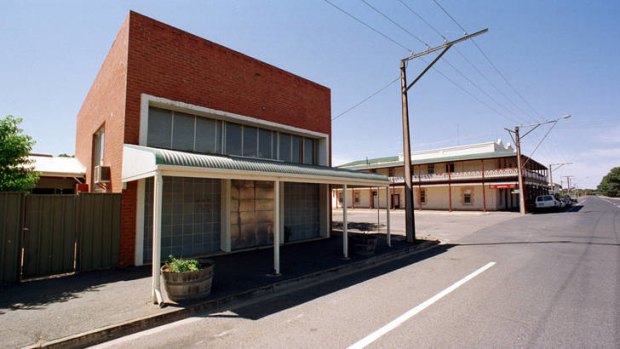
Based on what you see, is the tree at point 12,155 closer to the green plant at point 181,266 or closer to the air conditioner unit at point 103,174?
the air conditioner unit at point 103,174

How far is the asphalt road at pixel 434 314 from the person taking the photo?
4211 millimetres

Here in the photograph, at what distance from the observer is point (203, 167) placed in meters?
6.27

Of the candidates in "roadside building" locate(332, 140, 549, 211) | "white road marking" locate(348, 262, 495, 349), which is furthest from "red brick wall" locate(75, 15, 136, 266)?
"roadside building" locate(332, 140, 549, 211)

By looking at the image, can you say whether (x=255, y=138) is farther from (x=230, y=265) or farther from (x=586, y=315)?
(x=586, y=315)

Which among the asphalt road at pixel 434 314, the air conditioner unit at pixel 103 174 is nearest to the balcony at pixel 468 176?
the asphalt road at pixel 434 314

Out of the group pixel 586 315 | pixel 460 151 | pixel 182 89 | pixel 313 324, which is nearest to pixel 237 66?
pixel 182 89

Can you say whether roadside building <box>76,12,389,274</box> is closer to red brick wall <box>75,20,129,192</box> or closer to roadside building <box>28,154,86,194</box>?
red brick wall <box>75,20,129,192</box>

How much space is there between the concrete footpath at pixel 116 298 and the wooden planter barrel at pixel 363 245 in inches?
13.2

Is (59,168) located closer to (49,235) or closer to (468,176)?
(49,235)

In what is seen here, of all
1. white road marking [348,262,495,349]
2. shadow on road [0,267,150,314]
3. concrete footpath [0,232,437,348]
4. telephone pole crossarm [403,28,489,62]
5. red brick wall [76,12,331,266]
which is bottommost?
white road marking [348,262,495,349]

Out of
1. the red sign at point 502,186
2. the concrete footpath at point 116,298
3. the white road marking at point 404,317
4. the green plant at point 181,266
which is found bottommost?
the white road marking at point 404,317

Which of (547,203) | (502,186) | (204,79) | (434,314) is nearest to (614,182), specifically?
(547,203)

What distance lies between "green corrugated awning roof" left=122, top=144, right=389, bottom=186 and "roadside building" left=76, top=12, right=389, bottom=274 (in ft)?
0.09

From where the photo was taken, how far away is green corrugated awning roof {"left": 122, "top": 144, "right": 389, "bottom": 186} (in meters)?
5.90
